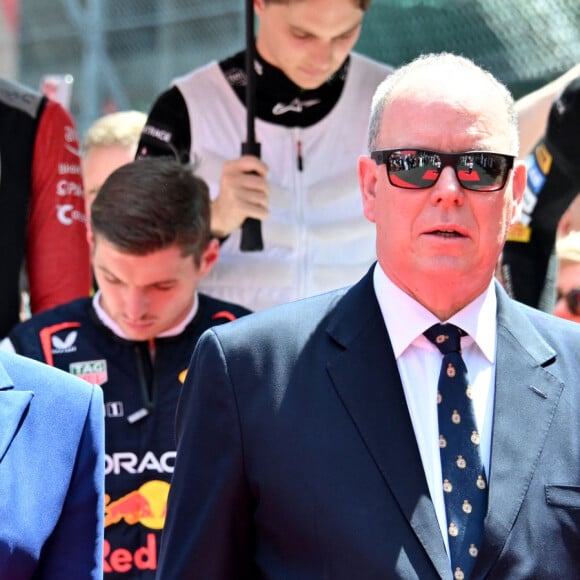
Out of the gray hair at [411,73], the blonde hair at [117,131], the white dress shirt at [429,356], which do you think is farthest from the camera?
the blonde hair at [117,131]

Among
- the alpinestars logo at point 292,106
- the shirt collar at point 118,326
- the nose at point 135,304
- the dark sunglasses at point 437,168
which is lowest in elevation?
the shirt collar at point 118,326

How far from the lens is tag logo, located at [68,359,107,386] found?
330 centimetres

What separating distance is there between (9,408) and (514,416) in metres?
0.86

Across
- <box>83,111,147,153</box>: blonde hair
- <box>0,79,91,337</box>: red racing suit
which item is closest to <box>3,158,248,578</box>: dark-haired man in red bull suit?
<box>0,79,91,337</box>: red racing suit

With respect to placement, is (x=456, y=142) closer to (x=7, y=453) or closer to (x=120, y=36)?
(x=7, y=453)

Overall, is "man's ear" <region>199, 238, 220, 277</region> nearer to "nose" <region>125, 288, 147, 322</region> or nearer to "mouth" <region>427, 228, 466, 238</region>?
"nose" <region>125, 288, 147, 322</region>

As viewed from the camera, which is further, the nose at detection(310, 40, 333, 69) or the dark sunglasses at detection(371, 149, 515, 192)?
the nose at detection(310, 40, 333, 69)

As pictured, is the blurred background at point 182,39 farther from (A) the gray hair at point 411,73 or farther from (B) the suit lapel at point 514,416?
(B) the suit lapel at point 514,416

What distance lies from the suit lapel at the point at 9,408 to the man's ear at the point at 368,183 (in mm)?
718

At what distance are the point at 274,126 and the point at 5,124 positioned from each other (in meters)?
0.77

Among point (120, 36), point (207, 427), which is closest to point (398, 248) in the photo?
point (207, 427)

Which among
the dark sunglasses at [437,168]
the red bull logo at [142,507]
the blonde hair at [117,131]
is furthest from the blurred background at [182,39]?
the dark sunglasses at [437,168]

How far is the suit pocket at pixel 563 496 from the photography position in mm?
2111

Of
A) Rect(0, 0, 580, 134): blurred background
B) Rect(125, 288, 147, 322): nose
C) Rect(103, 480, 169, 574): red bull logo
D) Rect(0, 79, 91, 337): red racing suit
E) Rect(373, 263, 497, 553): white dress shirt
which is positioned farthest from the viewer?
Rect(0, 0, 580, 134): blurred background
